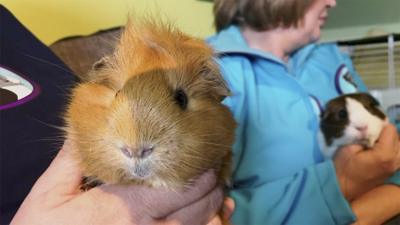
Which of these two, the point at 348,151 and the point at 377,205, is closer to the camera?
the point at 377,205

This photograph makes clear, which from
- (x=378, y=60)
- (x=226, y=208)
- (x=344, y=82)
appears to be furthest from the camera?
(x=378, y=60)

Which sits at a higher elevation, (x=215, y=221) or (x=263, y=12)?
(x=263, y=12)

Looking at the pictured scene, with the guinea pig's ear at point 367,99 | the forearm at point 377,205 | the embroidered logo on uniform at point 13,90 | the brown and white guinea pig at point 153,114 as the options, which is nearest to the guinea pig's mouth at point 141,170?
the brown and white guinea pig at point 153,114

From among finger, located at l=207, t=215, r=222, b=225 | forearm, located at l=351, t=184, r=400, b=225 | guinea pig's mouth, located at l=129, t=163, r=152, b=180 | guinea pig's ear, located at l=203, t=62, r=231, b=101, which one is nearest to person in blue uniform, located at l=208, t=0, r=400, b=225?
forearm, located at l=351, t=184, r=400, b=225

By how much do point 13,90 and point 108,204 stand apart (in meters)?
0.39

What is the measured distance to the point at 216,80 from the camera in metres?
0.70

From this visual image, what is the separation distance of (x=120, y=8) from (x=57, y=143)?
Result: 0.81 meters

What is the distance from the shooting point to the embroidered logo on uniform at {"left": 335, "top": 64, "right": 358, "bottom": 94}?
5.45 feet

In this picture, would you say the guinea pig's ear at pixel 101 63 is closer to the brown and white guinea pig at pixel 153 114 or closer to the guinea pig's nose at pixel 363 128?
the brown and white guinea pig at pixel 153 114

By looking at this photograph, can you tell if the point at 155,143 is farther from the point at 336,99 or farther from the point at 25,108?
the point at 336,99

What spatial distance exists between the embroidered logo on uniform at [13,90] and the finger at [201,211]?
1.47ft

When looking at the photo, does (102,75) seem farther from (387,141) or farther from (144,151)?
(387,141)

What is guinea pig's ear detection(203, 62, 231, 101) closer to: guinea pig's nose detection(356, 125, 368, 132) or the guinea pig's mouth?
the guinea pig's mouth

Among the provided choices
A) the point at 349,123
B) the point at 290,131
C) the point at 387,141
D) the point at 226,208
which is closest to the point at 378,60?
the point at 349,123
